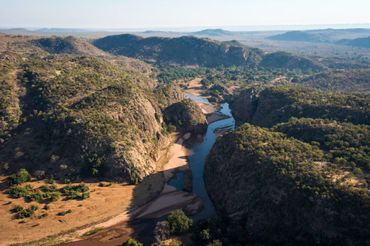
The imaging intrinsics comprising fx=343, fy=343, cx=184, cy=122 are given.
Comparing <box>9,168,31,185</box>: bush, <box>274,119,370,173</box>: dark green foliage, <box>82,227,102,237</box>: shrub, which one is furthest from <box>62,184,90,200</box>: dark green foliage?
<box>274,119,370,173</box>: dark green foliage

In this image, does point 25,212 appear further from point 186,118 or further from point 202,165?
point 186,118

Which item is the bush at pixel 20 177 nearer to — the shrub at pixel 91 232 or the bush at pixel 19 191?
the bush at pixel 19 191

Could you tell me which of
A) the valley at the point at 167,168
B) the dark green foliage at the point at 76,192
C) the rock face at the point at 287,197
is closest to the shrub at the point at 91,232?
the valley at the point at 167,168

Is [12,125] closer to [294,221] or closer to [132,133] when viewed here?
[132,133]

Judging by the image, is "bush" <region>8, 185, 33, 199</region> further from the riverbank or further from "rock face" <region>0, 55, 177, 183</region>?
the riverbank

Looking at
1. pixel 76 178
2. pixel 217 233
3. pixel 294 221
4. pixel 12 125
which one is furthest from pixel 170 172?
pixel 12 125
